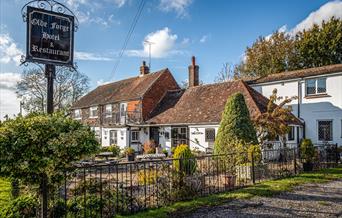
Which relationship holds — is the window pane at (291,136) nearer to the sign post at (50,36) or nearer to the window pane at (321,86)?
the window pane at (321,86)

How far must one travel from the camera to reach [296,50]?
3869cm

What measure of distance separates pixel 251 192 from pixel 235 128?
18.8 ft

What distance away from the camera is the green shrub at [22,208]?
21.5 feet

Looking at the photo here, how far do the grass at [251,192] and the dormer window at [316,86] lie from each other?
1045cm

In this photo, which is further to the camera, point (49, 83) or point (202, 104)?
point (202, 104)

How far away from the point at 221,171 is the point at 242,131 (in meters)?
3.74

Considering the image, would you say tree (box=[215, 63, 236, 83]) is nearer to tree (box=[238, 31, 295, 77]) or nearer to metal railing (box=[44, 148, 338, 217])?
tree (box=[238, 31, 295, 77])

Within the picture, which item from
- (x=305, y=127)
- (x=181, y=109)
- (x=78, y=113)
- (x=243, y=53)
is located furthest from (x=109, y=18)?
(x=243, y=53)

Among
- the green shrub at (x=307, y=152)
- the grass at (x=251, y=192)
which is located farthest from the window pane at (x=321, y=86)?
the grass at (x=251, y=192)

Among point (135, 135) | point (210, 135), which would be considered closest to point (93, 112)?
point (135, 135)

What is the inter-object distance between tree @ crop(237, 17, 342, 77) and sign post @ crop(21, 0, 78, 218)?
3509 centimetres

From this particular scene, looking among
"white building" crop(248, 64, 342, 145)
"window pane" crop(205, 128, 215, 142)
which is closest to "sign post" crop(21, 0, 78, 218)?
"window pane" crop(205, 128, 215, 142)

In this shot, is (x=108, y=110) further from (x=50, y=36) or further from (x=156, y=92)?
(x=50, y=36)

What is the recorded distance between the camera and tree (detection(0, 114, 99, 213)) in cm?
525
